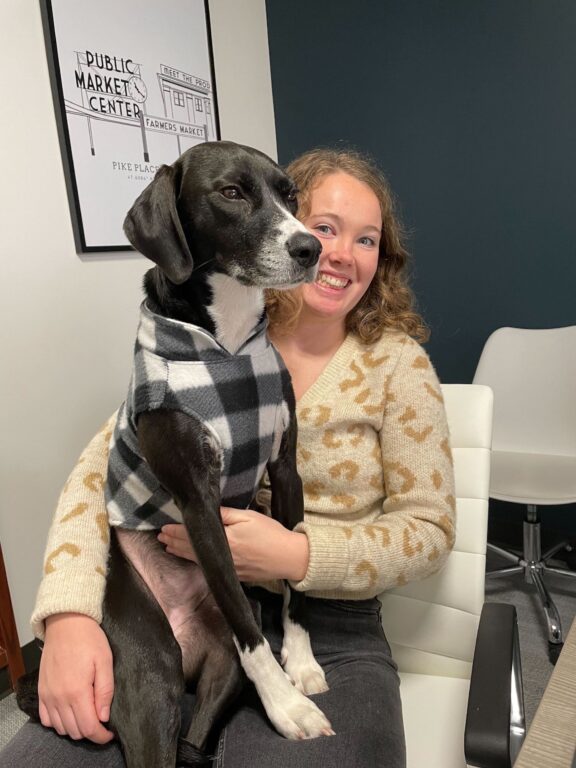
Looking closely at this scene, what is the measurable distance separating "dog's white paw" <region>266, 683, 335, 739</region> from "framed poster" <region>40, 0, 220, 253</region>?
1725 mm

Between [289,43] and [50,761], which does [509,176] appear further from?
[50,761]

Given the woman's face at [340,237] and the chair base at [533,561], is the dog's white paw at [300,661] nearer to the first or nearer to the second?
the woman's face at [340,237]

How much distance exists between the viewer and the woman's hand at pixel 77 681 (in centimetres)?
88

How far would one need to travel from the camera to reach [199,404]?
0.94 meters

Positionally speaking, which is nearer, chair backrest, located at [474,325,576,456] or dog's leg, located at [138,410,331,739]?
dog's leg, located at [138,410,331,739]

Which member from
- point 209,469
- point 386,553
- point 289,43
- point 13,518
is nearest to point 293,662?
point 386,553

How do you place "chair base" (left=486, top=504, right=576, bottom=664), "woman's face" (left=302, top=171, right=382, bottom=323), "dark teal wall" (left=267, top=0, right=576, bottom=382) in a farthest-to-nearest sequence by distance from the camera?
"dark teal wall" (left=267, top=0, right=576, bottom=382) < "chair base" (left=486, top=504, right=576, bottom=664) < "woman's face" (left=302, top=171, right=382, bottom=323)

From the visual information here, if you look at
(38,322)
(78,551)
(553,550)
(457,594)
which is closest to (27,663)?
(38,322)

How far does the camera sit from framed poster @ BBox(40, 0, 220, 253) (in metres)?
2.08

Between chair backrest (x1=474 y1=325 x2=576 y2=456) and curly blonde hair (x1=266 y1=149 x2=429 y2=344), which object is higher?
curly blonde hair (x1=266 y1=149 x2=429 y2=344)

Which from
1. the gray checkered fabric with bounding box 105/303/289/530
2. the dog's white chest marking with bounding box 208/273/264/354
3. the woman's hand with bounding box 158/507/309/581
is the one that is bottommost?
the woman's hand with bounding box 158/507/309/581

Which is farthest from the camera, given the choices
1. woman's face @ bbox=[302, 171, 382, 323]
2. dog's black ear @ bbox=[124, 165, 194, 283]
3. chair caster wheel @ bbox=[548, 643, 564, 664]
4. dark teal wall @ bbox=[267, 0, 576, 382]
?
dark teal wall @ bbox=[267, 0, 576, 382]

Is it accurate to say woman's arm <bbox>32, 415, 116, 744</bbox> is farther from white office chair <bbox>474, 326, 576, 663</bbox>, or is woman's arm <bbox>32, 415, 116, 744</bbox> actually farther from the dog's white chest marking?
white office chair <bbox>474, 326, 576, 663</bbox>

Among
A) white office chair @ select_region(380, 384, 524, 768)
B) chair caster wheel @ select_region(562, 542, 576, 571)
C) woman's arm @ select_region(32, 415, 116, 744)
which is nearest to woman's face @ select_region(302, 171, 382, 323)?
white office chair @ select_region(380, 384, 524, 768)
